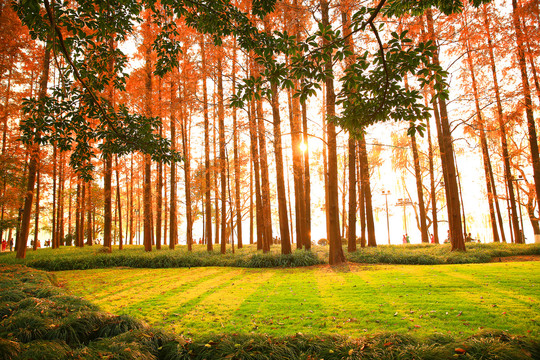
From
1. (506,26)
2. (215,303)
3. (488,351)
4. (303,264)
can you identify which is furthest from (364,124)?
(506,26)

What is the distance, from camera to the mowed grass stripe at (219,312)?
4.30 meters

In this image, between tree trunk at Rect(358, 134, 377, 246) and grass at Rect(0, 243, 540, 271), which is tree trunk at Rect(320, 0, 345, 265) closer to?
grass at Rect(0, 243, 540, 271)

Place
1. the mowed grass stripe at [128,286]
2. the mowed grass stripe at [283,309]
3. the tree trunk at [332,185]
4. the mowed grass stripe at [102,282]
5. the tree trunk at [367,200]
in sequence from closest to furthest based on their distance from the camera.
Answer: the mowed grass stripe at [283,309] < the mowed grass stripe at [128,286] < the mowed grass stripe at [102,282] < the tree trunk at [332,185] < the tree trunk at [367,200]

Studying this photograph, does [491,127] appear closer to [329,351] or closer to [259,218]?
[259,218]

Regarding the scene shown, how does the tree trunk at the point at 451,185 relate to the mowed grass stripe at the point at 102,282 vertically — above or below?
above

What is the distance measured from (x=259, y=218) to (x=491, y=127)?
39.3ft

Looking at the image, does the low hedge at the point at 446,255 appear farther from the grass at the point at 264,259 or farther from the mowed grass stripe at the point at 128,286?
the mowed grass stripe at the point at 128,286

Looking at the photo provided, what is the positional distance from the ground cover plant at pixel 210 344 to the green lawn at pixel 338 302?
58 centimetres

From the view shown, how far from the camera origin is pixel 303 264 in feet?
35.8

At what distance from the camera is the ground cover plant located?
2621mm

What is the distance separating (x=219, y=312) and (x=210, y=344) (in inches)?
81.9

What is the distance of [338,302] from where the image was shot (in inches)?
210

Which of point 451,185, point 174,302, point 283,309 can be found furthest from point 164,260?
point 451,185

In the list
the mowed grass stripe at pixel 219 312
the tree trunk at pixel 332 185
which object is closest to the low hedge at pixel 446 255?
the tree trunk at pixel 332 185
